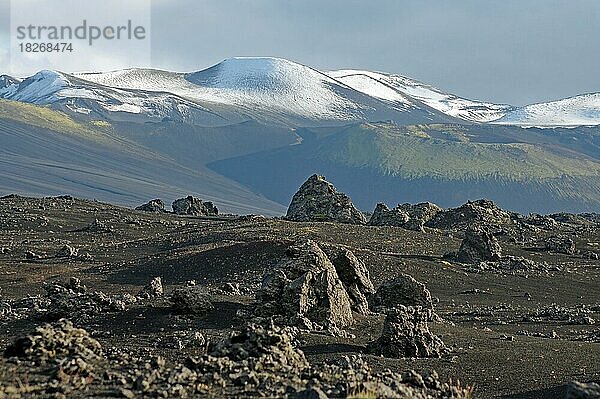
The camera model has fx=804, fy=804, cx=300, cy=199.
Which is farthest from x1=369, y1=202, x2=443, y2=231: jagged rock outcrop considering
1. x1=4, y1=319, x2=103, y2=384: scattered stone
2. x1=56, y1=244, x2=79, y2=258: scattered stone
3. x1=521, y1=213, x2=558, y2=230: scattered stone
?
x1=4, y1=319, x2=103, y2=384: scattered stone

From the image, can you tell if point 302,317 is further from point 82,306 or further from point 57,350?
point 57,350

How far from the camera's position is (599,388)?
12414 millimetres

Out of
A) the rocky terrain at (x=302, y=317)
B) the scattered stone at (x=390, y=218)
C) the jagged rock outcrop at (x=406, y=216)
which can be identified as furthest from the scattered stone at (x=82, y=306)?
the scattered stone at (x=390, y=218)

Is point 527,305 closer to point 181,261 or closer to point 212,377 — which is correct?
point 181,261

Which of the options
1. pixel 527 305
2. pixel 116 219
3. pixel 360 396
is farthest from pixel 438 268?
pixel 116 219

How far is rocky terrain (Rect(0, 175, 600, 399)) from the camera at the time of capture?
13.1 m

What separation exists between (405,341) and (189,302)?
21.6ft

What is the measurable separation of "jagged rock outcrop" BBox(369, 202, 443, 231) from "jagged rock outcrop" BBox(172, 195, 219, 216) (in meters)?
29.7

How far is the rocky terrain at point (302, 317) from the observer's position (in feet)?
43.0

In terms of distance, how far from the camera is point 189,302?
75.8ft

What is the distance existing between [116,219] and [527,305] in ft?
166

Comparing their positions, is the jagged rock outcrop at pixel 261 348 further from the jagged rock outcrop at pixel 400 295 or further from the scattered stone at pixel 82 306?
the jagged rock outcrop at pixel 400 295

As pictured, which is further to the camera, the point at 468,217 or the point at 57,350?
the point at 468,217

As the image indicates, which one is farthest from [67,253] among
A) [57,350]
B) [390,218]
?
[57,350]
